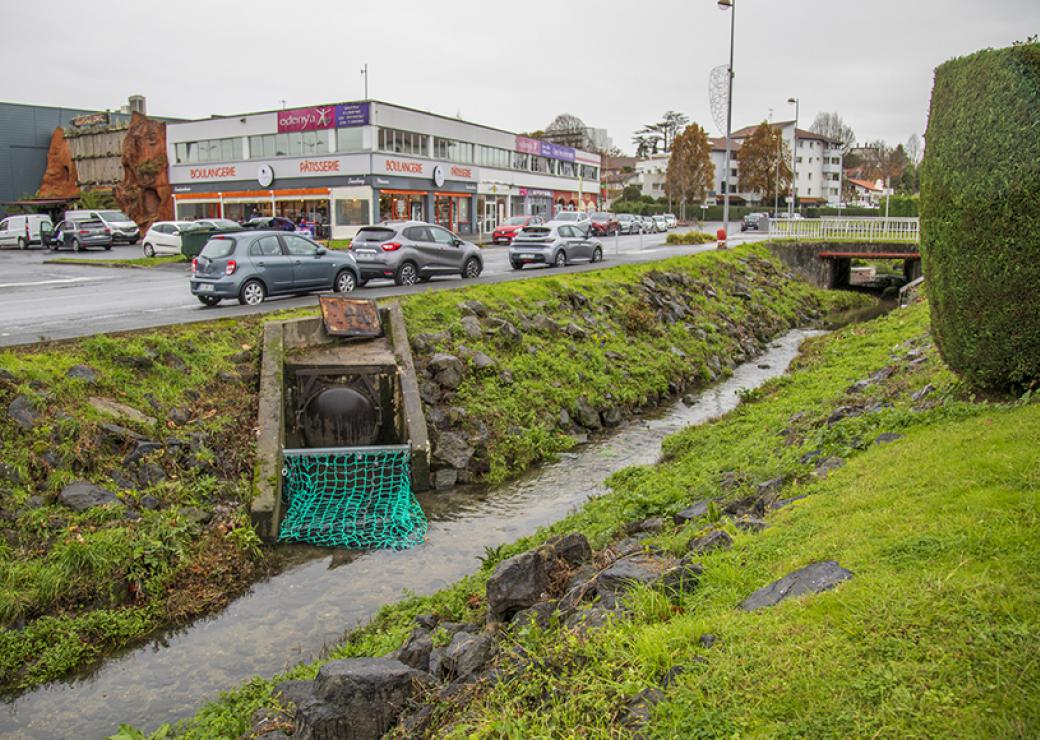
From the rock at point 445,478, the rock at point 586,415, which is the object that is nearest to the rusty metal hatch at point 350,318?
the rock at point 445,478

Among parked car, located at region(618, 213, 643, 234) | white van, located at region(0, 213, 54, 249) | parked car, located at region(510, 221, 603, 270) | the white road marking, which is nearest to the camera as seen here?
the white road marking

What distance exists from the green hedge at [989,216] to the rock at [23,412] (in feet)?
33.3

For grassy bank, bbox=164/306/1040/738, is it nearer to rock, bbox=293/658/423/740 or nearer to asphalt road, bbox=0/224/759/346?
rock, bbox=293/658/423/740

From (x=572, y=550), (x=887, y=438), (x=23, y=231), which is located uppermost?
(x=23, y=231)

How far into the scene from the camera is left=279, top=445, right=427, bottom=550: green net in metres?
9.91

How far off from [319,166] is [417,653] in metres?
51.3

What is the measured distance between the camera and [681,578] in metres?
5.38

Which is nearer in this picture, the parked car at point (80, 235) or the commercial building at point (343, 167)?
the parked car at point (80, 235)

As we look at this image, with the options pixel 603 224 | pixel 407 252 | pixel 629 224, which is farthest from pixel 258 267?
pixel 629 224

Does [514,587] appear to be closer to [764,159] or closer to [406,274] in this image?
[406,274]

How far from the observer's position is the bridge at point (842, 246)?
115ft

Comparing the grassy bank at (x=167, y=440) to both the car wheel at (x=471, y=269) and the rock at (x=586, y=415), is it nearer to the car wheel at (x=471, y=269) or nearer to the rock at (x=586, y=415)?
the rock at (x=586, y=415)

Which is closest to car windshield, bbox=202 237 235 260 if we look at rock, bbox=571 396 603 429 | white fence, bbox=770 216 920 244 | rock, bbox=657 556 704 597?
rock, bbox=571 396 603 429

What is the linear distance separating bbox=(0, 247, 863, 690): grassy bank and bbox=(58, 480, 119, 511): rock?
5 centimetres
